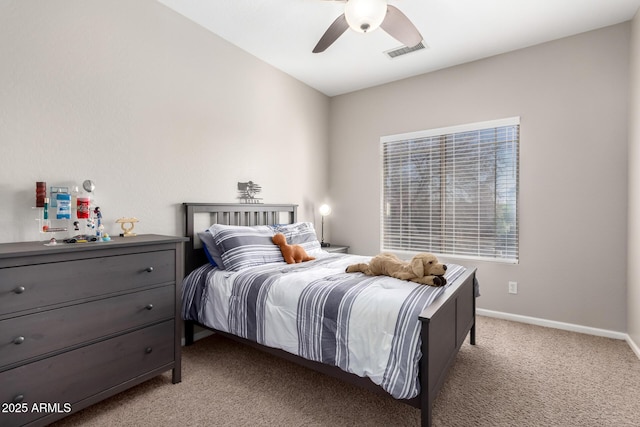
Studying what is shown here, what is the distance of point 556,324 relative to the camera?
10.3 feet

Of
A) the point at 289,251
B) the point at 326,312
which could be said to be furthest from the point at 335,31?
the point at 326,312

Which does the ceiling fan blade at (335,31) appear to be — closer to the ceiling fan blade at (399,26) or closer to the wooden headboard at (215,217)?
the ceiling fan blade at (399,26)

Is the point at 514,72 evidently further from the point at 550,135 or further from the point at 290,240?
the point at 290,240

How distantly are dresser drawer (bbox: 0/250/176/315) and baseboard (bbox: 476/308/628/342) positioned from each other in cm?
326

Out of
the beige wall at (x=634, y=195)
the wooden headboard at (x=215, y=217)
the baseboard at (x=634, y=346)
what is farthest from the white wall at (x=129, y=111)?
the baseboard at (x=634, y=346)

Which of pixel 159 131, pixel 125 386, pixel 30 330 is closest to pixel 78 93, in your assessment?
pixel 159 131

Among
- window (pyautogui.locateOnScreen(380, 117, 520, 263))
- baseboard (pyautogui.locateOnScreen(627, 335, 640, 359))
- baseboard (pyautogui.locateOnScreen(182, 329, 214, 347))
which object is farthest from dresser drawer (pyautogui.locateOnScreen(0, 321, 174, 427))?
baseboard (pyautogui.locateOnScreen(627, 335, 640, 359))

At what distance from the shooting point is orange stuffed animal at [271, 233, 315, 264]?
2.81 meters

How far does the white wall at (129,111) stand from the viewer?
1899 mm

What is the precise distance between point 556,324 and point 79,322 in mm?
3930

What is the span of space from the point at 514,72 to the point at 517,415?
3168mm

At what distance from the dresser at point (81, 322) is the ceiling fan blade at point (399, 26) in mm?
2100

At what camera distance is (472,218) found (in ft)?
11.9

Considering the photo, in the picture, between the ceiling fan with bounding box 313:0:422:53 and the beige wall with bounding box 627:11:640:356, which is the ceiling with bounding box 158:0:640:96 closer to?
the ceiling fan with bounding box 313:0:422:53
